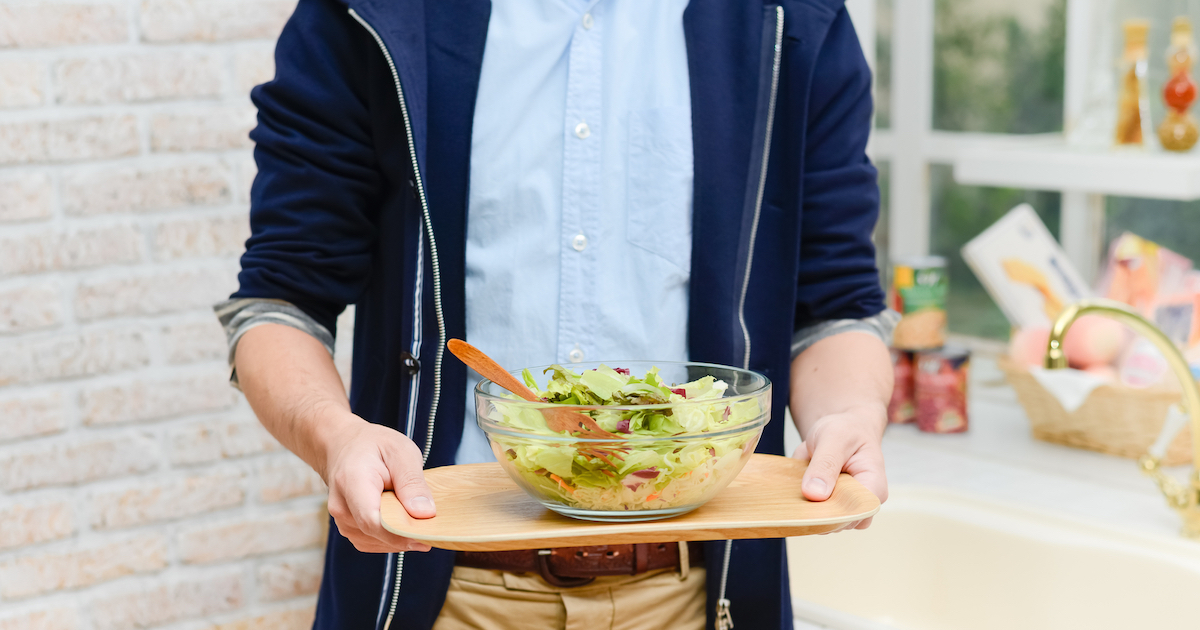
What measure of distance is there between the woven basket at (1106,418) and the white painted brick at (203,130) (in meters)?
1.24

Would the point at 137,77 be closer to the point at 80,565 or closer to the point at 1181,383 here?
the point at 80,565

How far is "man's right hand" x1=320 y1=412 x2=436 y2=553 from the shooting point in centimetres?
68

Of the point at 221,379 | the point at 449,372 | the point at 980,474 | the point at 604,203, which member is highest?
the point at 604,203

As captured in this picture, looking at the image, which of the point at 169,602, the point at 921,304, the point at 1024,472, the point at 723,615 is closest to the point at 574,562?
the point at 723,615

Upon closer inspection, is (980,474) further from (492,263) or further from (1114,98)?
(492,263)

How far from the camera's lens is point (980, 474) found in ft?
5.63

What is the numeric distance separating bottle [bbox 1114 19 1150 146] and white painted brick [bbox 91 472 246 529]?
4.85 feet

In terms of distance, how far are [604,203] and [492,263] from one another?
0.11 metres

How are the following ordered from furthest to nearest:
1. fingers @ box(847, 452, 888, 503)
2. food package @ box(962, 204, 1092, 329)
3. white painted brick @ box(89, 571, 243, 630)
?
food package @ box(962, 204, 1092, 329), white painted brick @ box(89, 571, 243, 630), fingers @ box(847, 452, 888, 503)

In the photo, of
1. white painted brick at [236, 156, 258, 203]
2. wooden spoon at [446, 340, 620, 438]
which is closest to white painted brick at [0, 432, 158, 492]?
white painted brick at [236, 156, 258, 203]

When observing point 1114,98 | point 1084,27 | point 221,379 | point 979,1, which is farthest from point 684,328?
point 979,1

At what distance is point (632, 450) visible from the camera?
67 centimetres

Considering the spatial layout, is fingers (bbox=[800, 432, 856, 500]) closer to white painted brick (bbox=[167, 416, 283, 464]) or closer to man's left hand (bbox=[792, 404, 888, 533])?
man's left hand (bbox=[792, 404, 888, 533])

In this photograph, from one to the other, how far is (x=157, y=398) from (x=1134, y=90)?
156cm
